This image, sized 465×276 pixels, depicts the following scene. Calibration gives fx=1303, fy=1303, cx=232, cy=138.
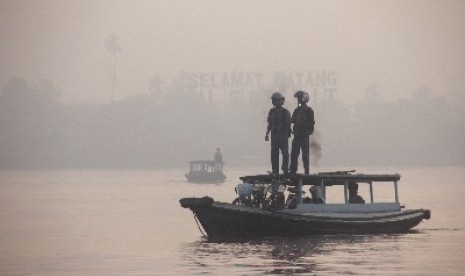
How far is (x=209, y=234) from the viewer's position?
46.6 m

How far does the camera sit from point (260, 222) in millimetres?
45219

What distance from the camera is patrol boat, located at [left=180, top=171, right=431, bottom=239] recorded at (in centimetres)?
4497

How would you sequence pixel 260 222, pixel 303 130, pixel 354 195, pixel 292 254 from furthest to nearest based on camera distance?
pixel 354 195 → pixel 303 130 → pixel 260 222 → pixel 292 254

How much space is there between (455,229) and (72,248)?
2015 cm

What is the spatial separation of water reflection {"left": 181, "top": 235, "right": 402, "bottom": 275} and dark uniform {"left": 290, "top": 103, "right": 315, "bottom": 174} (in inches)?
120

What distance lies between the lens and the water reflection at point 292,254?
38.5m

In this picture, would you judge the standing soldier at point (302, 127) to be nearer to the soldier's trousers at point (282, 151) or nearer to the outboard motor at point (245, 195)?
the soldier's trousers at point (282, 151)

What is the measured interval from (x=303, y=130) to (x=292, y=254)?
6826 millimetres

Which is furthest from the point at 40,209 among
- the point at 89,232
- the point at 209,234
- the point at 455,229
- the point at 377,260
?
the point at 377,260

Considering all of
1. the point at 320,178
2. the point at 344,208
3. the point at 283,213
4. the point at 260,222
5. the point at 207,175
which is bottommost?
the point at 260,222

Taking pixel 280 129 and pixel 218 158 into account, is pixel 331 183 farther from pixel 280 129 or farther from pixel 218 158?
pixel 218 158

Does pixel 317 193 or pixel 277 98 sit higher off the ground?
pixel 277 98

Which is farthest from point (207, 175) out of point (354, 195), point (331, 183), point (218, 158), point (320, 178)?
point (320, 178)

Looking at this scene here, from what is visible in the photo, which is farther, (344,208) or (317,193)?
(344,208)
